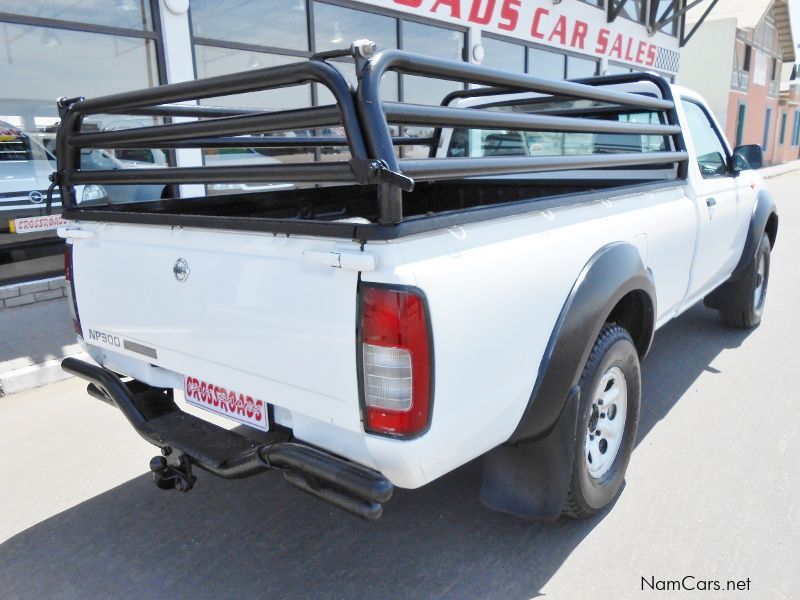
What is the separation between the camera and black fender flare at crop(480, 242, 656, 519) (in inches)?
90.3

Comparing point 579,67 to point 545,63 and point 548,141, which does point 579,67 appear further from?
point 548,141

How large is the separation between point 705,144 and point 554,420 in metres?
2.88

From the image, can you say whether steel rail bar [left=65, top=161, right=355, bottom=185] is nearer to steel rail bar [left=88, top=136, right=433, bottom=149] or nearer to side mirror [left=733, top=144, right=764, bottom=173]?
steel rail bar [left=88, top=136, right=433, bottom=149]

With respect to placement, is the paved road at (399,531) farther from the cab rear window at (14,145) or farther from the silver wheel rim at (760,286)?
the cab rear window at (14,145)

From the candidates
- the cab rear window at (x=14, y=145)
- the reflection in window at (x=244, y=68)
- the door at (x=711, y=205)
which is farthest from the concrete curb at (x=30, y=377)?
the door at (x=711, y=205)

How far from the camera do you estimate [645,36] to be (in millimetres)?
16156

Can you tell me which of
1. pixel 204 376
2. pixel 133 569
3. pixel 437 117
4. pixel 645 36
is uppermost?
pixel 645 36

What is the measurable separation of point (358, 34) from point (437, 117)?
761 centimetres

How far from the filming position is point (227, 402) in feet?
7.73

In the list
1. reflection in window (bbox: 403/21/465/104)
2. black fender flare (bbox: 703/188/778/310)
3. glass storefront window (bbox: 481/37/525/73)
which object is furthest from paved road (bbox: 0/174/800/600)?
glass storefront window (bbox: 481/37/525/73)

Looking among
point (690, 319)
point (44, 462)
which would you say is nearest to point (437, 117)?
point (44, 462)

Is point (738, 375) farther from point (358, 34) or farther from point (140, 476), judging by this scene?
point (358, 34)

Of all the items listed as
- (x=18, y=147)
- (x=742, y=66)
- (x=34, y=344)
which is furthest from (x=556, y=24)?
(x=742, y=66)

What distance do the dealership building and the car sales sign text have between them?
0.03 m
